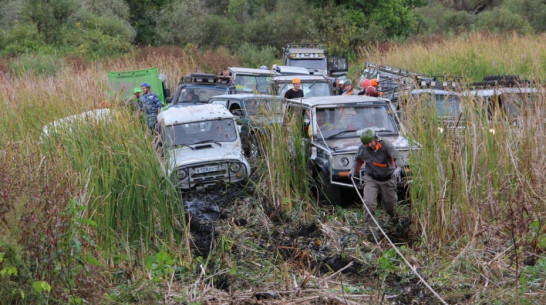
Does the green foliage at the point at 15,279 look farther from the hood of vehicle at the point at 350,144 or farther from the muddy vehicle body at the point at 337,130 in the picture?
the hood of vehicle at the point at 350,144

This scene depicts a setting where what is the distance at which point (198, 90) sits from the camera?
52.6ft

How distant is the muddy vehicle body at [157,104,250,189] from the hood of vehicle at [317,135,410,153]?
1408mm

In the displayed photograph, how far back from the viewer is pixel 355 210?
980 cm

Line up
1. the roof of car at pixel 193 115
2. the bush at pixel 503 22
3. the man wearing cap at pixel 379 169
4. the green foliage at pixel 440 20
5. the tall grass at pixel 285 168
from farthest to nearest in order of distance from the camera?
1. the green foliage at pixel 440 20
2. the bush at pixel 503 22
3. the roof of car at pixel 193 115
4. the tall grass at pixel 285 168
5. the man wearing cap at pixel 379 169

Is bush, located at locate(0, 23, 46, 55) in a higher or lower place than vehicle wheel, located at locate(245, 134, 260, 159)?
higher

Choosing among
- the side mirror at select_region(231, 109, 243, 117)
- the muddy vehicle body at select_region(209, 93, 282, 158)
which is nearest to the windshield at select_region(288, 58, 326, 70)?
the muddy vehicle body at select_region(209, 93, 282, 158)

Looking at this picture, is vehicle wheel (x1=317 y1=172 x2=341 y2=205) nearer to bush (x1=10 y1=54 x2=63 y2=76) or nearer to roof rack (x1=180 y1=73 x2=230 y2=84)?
roof rack (x1=180 y1=73 x2=230 y2=84)

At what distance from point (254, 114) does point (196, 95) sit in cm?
410

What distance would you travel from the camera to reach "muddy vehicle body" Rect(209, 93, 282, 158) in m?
9.80

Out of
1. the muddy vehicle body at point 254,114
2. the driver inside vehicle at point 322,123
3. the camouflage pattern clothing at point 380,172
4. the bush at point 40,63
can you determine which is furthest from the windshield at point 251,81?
the camouflage pattern clothing at point 380,172

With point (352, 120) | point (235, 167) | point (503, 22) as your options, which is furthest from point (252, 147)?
point (503, 22)

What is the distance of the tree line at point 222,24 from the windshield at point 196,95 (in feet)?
47.6

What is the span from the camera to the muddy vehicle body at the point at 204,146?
1038 centimetres

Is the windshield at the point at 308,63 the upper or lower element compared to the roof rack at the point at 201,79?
lower
